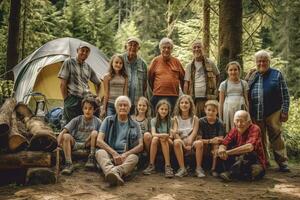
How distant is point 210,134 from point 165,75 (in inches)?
48.0

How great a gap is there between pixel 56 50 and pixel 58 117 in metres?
3.29

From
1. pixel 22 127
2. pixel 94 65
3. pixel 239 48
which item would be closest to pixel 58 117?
pixel 22 127

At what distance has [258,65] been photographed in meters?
5.93

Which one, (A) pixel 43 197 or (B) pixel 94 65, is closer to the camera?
(A) pixel 43 197

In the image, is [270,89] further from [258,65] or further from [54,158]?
[54,158]

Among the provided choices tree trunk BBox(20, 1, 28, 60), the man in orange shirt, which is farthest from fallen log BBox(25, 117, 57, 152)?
tree trunk BBox(20, 1, 28, 60)

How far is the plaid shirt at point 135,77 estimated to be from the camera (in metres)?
6.10

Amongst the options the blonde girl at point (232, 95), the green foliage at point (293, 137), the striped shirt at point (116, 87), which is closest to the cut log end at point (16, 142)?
the striped shirt at point (116, 87)

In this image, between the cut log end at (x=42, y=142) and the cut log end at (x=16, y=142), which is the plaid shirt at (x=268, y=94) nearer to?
the cut log end at (x=42, y=142)

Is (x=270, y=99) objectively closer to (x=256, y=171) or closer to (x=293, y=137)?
(x=256, y=171)

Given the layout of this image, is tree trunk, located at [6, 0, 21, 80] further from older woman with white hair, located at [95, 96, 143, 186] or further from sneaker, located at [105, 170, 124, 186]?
sneaker, located at [105, 170, 124, 186]

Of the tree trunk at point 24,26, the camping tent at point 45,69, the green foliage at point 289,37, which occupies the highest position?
the green foliage at point 289,37

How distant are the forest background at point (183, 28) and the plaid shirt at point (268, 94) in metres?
0.88

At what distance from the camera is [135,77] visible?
612 centimetres
